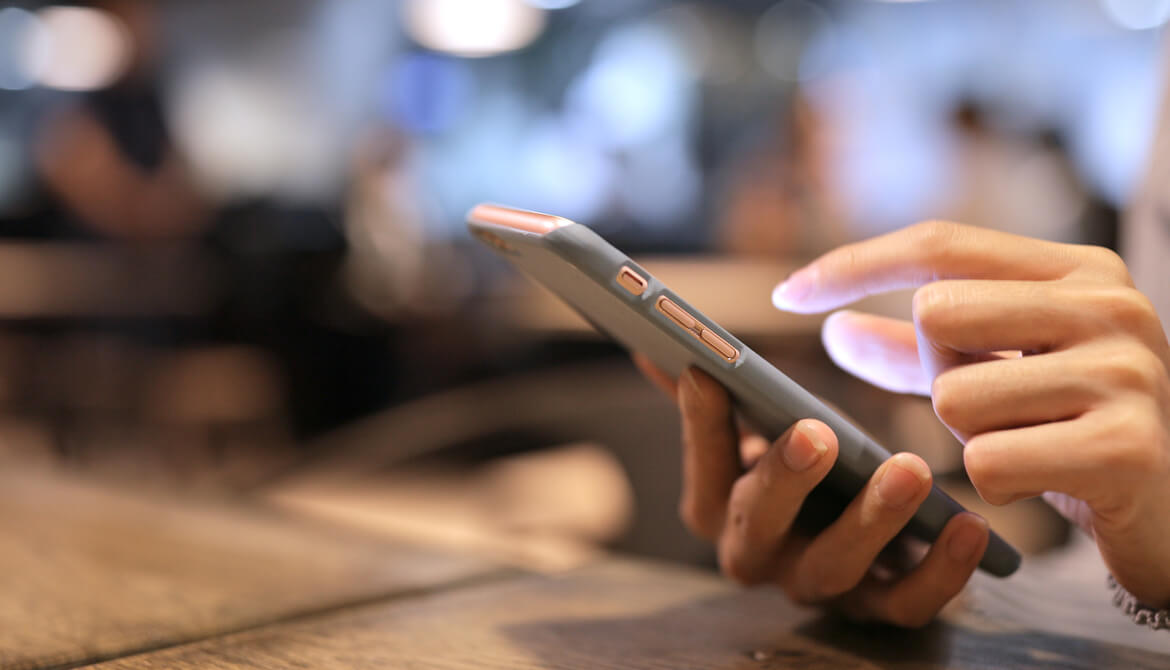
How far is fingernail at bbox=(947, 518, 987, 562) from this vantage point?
44 centimetres

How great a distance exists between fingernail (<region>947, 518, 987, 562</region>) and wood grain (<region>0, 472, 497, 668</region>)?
0.35 m

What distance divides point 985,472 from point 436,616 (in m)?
0.34

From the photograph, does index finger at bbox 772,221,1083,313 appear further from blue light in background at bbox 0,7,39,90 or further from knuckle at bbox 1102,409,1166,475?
blue light in background at bbox 0,7,39,90

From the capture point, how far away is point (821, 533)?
1.58ft

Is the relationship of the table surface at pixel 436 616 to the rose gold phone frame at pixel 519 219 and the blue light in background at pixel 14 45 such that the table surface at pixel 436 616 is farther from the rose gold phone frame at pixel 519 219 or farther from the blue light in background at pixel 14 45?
the blue light in background at pixel 14 45

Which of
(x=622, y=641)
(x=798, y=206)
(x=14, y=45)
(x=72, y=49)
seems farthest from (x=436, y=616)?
(x=14, y=45)

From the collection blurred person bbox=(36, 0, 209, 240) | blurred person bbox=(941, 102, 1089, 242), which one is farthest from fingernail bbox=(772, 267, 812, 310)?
blurred person bbox=(36, 0, 209, 240)

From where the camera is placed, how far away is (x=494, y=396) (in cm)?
177

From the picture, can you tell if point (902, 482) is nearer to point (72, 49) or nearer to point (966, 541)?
point (966, 541)

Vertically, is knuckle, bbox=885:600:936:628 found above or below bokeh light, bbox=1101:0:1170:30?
below

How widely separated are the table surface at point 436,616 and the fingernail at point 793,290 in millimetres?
184

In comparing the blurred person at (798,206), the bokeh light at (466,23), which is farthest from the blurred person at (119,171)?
the blurred person at (798,206)

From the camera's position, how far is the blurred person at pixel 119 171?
3.60 metres

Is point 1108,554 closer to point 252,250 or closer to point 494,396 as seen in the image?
point 494,396
